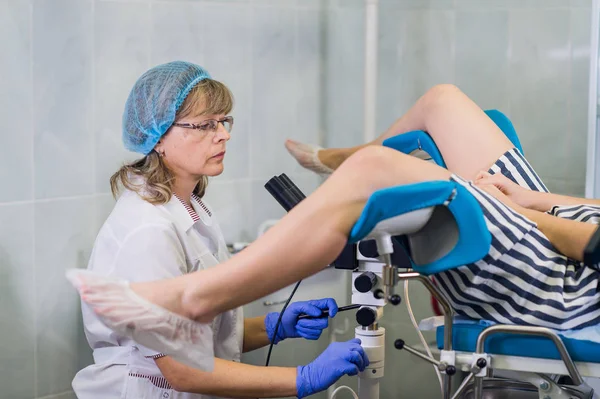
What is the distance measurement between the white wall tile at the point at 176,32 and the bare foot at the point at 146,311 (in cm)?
124

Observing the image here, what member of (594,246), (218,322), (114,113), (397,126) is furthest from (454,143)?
(114,113)

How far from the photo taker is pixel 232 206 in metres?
2.71

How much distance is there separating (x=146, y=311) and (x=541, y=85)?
1.91 m

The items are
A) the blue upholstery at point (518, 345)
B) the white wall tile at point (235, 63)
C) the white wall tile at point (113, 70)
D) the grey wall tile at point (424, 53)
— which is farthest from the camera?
the grey wall tile at point (424, 53)

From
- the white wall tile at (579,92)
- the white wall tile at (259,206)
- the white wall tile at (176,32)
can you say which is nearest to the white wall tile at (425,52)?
the white wall tile at (579,92)

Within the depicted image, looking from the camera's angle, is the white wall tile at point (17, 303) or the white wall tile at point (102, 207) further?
the white wall tile at point (102, 207)

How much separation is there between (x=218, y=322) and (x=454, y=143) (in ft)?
2.34

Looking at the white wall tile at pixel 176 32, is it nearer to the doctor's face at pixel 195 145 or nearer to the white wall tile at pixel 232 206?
the white wall tile at pixel 232 206

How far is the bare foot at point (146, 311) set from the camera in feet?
4.17

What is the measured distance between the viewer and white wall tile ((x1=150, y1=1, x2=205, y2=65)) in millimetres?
2398

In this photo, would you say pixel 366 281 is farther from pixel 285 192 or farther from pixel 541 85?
pixel 541 85

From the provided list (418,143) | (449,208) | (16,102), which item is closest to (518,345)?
(449,208)

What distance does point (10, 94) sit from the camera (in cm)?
201

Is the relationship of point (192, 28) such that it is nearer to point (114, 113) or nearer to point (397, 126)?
point (114, 113)
